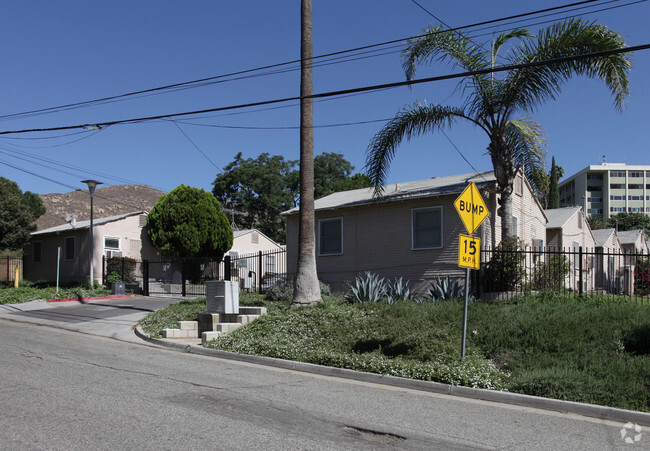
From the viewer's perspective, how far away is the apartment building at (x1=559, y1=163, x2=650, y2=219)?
104m

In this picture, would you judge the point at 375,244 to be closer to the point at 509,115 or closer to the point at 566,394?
the point at 509,115

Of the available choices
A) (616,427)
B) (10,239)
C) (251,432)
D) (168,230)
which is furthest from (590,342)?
(10,239)

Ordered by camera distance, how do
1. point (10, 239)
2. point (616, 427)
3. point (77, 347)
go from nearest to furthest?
point (616, 427), point (77, 347), point (10, 239)

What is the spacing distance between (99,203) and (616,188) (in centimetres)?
9260

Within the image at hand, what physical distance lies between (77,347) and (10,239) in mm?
21663

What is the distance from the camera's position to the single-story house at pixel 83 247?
29.1 meters

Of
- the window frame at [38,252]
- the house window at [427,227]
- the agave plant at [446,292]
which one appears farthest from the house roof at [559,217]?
the window frame at [38,252]

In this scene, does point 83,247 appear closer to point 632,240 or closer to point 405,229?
point 405,229

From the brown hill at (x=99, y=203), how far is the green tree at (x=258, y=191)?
28961 millimetres

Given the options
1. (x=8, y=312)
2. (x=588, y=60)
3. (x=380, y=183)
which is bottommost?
(x=8, y=312)

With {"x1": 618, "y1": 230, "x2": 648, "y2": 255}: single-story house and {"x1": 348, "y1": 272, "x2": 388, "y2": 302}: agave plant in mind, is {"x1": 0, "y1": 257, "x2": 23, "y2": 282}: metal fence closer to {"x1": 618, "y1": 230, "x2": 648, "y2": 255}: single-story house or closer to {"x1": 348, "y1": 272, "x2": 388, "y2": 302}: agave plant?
{"x1": 348, "y1": 272, "x2": 388, "y2": 302}: agave plant

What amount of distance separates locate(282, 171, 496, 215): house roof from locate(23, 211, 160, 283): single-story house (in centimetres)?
1285

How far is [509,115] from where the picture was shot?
51.0 ft

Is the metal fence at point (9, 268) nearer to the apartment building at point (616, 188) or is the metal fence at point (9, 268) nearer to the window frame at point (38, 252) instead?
the window frame at point (38, 252)
